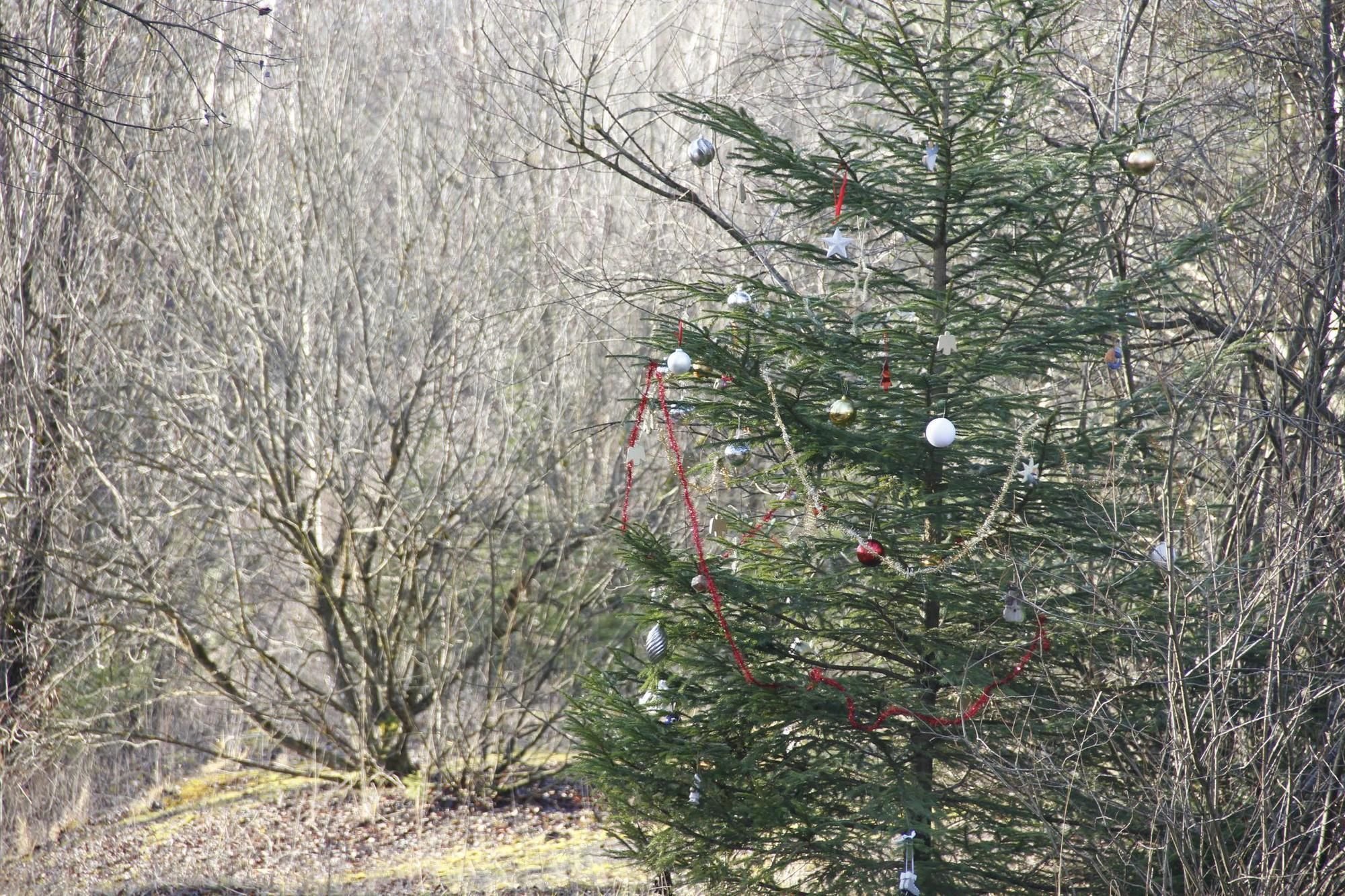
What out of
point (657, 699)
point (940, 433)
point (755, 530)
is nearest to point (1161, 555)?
point (940, 433)

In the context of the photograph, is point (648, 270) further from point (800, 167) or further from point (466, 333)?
point (800, 167)

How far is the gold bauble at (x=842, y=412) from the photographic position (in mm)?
3542

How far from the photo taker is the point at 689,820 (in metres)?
3.61

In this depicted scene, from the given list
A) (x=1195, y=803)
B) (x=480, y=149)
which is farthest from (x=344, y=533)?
(x=1195, y=803)

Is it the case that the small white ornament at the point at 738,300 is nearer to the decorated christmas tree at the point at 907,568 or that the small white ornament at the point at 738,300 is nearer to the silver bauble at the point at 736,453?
the decorated christmas tree at the point at 907,568

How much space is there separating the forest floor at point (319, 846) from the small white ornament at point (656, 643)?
2435 millimetres

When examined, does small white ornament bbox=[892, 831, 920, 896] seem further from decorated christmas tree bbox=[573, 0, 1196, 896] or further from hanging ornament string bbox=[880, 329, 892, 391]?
hanging ornament string bbox=[880, 329, 892, 391]

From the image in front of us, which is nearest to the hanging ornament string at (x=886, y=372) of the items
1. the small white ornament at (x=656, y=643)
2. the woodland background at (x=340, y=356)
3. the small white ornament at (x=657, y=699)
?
the small white ornament at (x=656, y=643)

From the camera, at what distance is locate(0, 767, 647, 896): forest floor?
6316mm

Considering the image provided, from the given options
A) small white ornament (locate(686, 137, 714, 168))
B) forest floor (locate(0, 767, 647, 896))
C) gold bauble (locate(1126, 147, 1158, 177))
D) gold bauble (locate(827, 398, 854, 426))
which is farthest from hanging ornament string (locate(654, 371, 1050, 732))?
forest floor (locate(0, 767, 647, 896))

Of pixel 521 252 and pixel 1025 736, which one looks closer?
pixel 1025 736

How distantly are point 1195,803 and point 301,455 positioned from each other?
5.69m

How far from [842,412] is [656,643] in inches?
39.3

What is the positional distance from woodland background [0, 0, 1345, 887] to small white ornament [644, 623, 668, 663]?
10.0 feet
